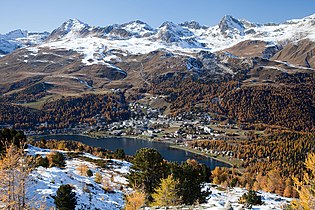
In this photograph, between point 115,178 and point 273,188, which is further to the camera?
point 273,188

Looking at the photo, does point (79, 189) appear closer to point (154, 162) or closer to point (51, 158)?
point (154, 162)

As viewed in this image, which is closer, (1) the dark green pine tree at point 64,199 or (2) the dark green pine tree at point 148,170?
(1) the dark green pine tree at point 64,199

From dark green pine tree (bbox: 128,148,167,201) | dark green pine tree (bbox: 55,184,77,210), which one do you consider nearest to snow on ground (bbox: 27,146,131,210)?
dark green pine tree (bbox: 55,184,77,210)

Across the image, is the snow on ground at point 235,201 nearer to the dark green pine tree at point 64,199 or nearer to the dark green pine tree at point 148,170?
the dark green pine tree at point 148,170

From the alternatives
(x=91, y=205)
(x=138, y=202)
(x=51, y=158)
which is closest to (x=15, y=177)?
(x=138, y=202)

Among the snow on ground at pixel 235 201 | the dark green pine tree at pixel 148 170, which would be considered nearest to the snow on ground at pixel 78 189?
the dark green pine tree at pixel 148 170

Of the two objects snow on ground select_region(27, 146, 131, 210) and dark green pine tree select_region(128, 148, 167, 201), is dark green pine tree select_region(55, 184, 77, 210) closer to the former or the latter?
snow on ground select_region(27, 146, 131, 210)

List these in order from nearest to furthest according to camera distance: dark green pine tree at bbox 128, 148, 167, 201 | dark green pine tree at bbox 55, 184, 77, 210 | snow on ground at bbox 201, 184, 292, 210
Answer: snow on ground at bbox 201, 184, 292, 210 → dark green pine tree at bbox 55, 184, 77, 210 → dark green pine tree at bbox 128, 148, 167, 201

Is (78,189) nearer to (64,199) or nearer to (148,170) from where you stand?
(64,199)

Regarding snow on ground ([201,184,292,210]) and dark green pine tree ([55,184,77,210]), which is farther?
dark green pine tree ([55,184,77,210])

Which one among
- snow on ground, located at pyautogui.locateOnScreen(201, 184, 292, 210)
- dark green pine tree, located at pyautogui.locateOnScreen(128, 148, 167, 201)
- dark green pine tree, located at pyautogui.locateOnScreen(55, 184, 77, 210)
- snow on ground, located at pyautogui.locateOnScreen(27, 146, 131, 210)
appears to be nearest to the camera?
snow on ground, located at pyautogui.locateOnScreen(201, 184, 292, 210)

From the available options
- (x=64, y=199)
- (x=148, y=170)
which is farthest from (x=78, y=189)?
(x=148, y=170)
